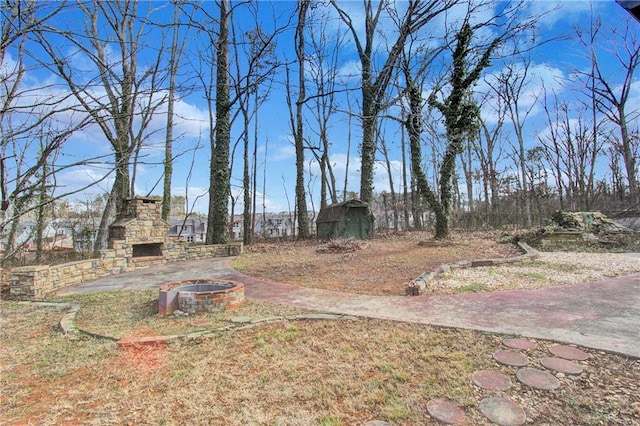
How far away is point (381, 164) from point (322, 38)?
7.60 m

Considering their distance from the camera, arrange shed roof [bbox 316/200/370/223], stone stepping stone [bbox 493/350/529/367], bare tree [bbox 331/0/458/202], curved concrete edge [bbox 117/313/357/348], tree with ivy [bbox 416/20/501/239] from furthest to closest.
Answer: shed roof [bbox 316/200/370/223] < tree with ivy [bbox 416/20/501/239] < bare tree [bbox 331/0/458/202] < curved concrete edge [bbox 117/313/357/348] < stone stepping stone [bbox 493/350/529/367]

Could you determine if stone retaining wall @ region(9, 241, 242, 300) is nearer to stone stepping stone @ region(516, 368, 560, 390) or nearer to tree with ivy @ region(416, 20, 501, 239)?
tree with ivy @ region(416, 20, 501, 239)

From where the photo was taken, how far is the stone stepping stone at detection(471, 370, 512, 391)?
223cm

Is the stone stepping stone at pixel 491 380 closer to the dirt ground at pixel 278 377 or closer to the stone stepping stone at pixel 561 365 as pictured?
the dirt ground at pixel 278 377

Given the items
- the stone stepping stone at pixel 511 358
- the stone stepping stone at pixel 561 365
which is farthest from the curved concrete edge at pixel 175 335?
the stone stepping stone at pixel 561 365

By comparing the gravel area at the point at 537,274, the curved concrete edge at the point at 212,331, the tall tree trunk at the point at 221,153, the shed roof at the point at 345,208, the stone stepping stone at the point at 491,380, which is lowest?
the stone stepping stone at the point at 491,380

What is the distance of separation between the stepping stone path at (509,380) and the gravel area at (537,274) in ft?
7.16

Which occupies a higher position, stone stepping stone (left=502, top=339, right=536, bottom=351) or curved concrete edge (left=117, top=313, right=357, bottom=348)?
curved concrete edge (left=117, top=313, right=357, bottom=348)

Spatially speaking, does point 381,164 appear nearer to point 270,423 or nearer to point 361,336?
point 361,336

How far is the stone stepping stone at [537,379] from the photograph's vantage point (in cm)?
221

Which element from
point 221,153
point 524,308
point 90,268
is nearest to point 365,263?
point 524,308

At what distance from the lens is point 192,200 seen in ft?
50.9

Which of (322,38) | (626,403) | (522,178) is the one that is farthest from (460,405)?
(322,38)

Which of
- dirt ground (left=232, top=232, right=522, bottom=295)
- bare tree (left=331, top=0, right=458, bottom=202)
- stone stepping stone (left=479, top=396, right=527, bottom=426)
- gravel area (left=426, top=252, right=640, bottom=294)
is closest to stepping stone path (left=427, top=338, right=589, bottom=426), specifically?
stone stepping stone (left=479, top=396, right=527, bottom=426)
